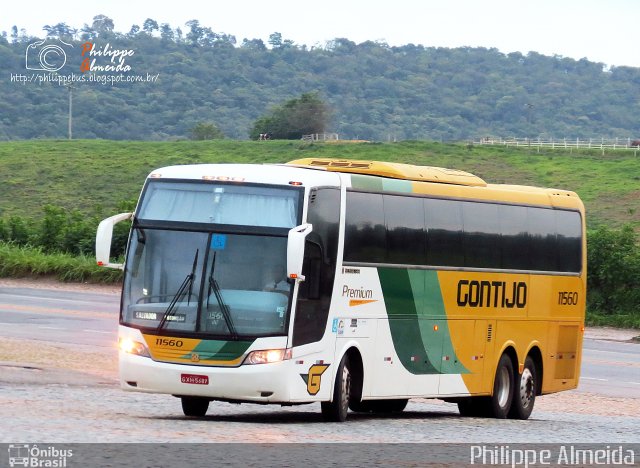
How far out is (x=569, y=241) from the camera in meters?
22.2

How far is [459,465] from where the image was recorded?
38.5 ft

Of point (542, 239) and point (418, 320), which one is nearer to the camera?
point (418, 320)

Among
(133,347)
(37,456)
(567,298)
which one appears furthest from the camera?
(567,298)

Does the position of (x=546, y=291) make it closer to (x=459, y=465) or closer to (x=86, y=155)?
(x=459, y=465)

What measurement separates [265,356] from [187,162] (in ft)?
257

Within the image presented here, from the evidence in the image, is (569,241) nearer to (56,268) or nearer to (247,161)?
(56,268)

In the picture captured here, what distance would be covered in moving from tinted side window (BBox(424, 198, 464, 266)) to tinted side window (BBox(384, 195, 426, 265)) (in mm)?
181

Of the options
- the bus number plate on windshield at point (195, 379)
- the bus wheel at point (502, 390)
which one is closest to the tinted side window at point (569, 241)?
the bus wheel at point (502, 390)

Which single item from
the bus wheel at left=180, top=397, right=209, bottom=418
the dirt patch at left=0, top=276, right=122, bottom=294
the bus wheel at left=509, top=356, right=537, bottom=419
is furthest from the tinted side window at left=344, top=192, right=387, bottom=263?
the dirt patch at left=0, top=276, right=122, bottom=294

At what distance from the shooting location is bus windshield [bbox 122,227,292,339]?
1534 cm

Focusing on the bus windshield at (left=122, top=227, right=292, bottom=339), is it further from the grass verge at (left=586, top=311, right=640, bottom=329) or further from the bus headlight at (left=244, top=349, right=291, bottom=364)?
the grass verge at (left=586, top=311, right=640, bottom=329)

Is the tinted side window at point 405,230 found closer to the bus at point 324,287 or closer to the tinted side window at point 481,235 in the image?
the bus at point 324,287

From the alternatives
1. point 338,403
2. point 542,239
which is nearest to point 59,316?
point 542,239

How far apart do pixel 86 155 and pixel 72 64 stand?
81195 mm
